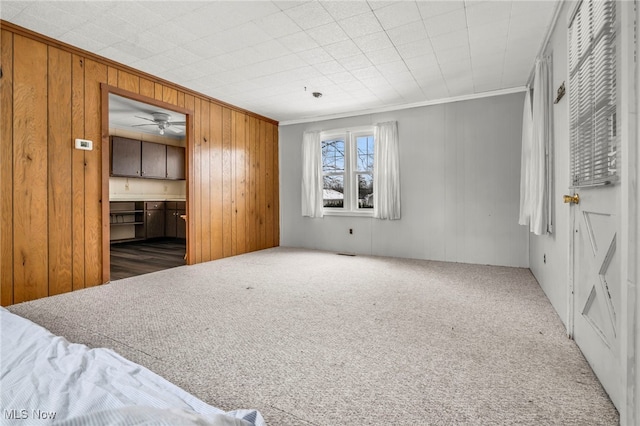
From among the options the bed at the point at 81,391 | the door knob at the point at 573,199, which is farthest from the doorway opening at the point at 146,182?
the door knob at the point at 573,199

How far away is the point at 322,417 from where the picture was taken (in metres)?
1.40

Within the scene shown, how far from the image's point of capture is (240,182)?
5.62 m

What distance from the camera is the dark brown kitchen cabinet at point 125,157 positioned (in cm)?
677

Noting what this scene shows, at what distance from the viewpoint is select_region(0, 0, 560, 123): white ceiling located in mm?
2691

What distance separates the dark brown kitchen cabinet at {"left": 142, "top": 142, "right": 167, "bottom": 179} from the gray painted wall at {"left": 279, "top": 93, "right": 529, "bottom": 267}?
14.7 ft

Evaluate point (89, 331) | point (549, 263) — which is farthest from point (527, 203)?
point (89, 331)

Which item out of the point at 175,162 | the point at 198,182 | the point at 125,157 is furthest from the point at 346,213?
the point at 125,157

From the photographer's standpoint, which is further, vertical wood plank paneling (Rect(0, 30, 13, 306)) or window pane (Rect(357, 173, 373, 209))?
window pane (Rect(357, 173, 373, 209))

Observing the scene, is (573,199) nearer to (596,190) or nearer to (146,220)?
(596,190)

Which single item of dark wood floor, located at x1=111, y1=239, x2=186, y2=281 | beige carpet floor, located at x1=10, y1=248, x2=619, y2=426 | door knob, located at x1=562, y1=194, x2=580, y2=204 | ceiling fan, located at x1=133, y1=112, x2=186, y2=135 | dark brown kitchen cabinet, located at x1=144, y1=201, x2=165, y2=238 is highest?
ceiling fan, located at x1=133, y1=112, x2=186, y2=135

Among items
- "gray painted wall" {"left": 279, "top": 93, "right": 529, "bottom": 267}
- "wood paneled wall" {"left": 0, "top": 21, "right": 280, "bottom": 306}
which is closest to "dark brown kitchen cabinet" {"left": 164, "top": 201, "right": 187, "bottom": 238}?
"wood paneled wall" {"left": 0, "top": 21, "right": 280, "bottom": 306}

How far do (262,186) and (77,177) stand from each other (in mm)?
3102

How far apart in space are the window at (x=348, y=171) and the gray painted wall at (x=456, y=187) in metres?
0.23
